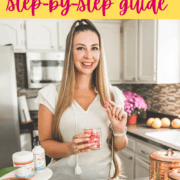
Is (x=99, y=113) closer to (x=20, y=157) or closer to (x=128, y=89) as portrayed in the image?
(x=20, y=157)

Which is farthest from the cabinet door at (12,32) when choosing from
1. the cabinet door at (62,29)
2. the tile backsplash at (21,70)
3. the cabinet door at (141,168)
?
the cabinet door at (141,168)

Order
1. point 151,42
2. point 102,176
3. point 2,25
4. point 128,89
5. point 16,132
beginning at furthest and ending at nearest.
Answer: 1. point 128,89
2. point 2,25
3. point 151,42
4. point 16,132
5. point 102,176

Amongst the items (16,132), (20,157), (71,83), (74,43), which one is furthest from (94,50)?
(16,132)

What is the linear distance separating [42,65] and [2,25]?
0.74 meters

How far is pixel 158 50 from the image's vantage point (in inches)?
88.8

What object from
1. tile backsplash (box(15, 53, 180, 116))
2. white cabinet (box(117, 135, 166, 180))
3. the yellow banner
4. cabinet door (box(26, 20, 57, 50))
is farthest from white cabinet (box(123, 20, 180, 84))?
cabinet door (box(26, 20, 57, 50))

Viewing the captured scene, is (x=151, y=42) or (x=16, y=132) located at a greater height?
(x=151, y=42)

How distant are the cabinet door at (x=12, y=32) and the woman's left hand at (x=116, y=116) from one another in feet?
6.93

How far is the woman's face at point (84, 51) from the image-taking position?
1.07 meters

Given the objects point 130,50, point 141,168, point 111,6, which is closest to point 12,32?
point 111,6

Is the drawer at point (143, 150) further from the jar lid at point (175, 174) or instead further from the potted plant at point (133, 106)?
the jar lid at point (175, 174)

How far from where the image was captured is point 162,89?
264cm

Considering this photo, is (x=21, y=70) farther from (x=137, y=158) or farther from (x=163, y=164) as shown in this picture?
(x=163, y=164)

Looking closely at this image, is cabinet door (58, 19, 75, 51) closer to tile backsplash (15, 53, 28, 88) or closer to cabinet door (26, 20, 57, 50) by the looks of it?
cabinet door (26, 20, 57, 50)
